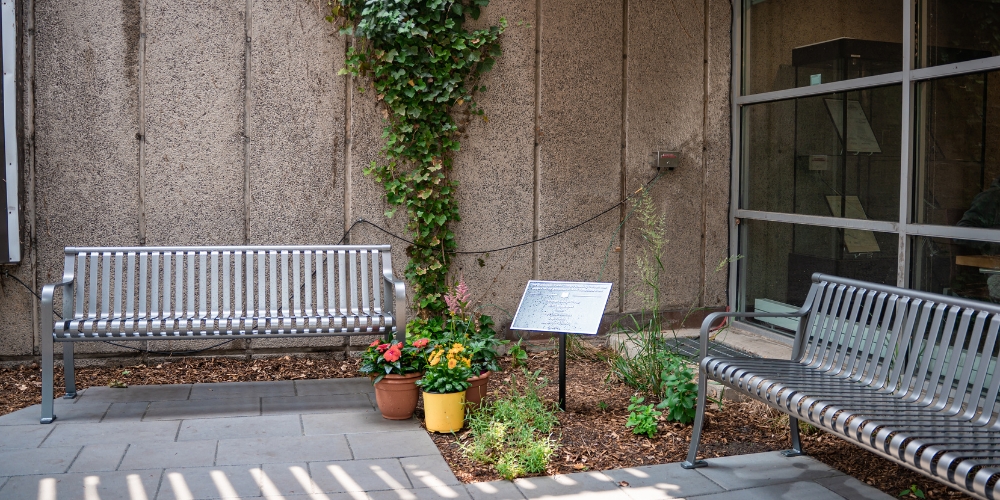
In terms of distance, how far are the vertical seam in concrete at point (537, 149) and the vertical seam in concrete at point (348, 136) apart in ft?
4.88

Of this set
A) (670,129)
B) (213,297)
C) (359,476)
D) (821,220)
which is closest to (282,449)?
(359,476)

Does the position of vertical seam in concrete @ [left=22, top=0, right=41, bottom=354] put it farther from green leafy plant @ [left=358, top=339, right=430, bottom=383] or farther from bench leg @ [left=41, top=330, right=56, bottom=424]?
green leafy plant @ [left=358, top=339, right=430, bottom=383]

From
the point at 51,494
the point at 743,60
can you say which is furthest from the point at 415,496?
the point at 743,60

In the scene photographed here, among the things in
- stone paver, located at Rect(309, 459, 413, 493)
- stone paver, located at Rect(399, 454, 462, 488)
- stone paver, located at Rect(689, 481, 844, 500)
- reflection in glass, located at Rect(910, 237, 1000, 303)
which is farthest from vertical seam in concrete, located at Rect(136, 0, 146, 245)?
reflection in glass, located at Rect(910, 237, 1000, 303)

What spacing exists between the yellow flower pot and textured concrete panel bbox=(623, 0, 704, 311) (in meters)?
2.83

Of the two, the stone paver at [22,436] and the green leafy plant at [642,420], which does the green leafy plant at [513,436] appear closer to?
the green leafy plant at [642,420]

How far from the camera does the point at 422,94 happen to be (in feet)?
21.0

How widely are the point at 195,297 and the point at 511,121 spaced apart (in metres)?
2.79

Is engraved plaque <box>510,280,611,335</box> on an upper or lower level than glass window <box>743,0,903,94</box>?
lower

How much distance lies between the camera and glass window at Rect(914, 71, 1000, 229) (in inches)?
185

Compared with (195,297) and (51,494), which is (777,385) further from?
(195,297)

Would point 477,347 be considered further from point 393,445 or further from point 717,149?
point 717,149

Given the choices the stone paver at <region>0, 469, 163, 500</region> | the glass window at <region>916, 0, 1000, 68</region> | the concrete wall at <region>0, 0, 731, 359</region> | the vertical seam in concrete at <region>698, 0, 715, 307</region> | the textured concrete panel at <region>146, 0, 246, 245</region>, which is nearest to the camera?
the stone paver at <region>0, 469, 163, 500</region>

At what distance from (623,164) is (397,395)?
123 inches
